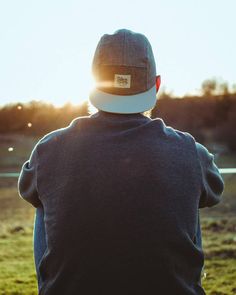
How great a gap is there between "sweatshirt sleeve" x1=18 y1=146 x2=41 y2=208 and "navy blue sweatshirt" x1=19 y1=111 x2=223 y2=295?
67mm

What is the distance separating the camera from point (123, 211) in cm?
149

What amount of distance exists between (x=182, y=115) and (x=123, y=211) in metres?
31.0

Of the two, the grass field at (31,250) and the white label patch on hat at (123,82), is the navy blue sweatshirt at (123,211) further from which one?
the grass field at (31,250)

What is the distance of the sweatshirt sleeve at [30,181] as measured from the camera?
164cm

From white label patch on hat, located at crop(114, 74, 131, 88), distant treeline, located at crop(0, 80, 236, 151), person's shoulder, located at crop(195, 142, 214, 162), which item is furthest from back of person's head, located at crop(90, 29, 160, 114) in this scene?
distant treeline, located at crop(0, 80, 236, 151)

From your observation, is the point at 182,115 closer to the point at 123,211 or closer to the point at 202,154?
the point at 202,154

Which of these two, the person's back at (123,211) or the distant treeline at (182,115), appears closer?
the person's back at (123,211)

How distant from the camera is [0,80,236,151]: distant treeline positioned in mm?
18719

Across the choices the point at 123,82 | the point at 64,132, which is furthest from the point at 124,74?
the point at 64,132

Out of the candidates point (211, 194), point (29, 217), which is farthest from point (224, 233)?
point (211, 194)

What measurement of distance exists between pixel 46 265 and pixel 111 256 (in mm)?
227

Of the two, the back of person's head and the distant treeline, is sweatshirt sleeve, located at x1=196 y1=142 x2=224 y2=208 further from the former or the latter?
the distant treeline

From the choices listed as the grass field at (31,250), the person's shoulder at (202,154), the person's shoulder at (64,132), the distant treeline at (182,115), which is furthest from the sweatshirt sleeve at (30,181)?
the distant treeline at (182,115)

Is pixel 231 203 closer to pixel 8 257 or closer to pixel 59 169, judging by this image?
pixel 8 257
